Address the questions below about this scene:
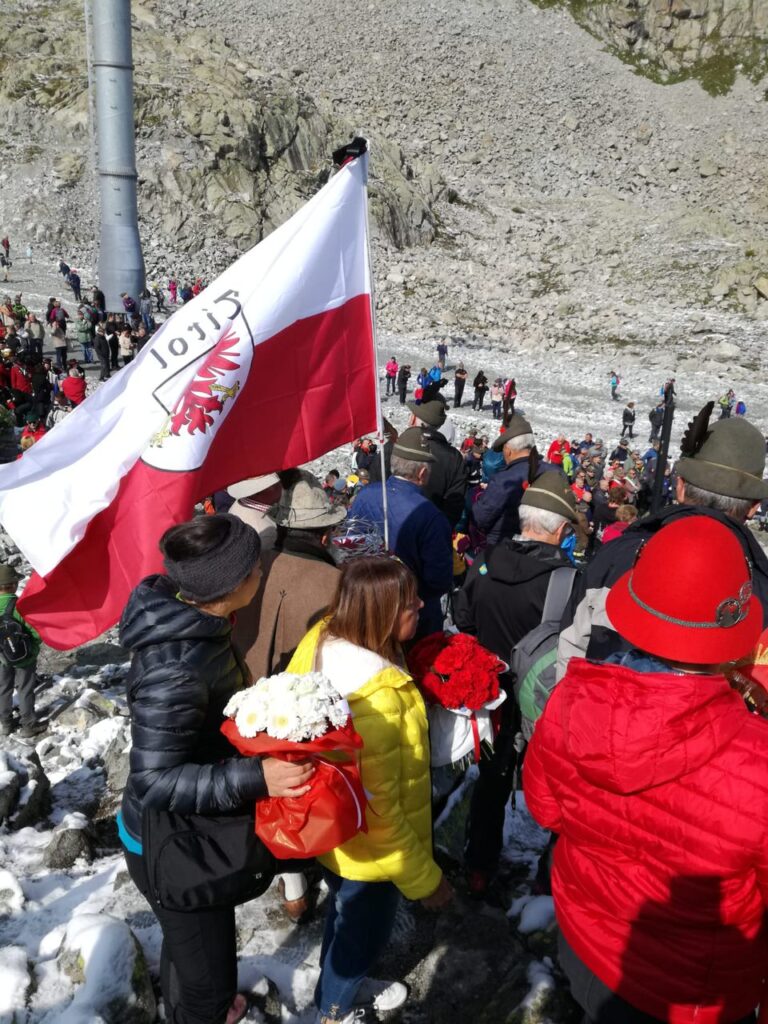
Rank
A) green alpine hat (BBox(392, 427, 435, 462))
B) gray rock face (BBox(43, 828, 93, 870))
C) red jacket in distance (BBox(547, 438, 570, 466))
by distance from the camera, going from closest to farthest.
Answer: gray rock face (BBox(43, 828, 93, 870)) → green alpine hat (BBox(392, 427, 435, 462)) → red jacket in distance (BBox(547, 438, 570, 466))

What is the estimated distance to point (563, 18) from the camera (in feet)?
285

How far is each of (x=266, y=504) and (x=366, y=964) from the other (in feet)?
6.84

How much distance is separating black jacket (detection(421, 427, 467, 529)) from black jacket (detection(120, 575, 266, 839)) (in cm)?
372

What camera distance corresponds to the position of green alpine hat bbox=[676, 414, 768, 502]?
2816mm

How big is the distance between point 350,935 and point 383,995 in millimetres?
610

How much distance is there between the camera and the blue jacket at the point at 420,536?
4.00 m

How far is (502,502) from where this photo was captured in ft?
17.2

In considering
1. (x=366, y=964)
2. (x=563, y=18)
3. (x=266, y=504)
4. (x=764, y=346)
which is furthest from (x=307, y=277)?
(x=563, y=18)

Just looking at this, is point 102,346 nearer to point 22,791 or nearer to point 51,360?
point 51,360

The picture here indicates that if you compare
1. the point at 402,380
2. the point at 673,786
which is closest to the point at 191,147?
the point at 402,380

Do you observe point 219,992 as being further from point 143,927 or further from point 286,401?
point 286,401

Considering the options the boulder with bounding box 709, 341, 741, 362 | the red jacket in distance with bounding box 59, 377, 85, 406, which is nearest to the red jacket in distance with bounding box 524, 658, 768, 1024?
the red jacket in distance with bounding box 59, 377, 85, 406

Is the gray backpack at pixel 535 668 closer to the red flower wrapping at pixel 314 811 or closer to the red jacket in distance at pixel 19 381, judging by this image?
the red flower wrapping at pixel 314 811

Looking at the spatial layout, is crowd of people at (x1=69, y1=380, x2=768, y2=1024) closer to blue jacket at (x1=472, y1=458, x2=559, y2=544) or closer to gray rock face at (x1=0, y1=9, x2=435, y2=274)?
blue jacket at (x1=472, y1=458, x2=559, y2=544)
